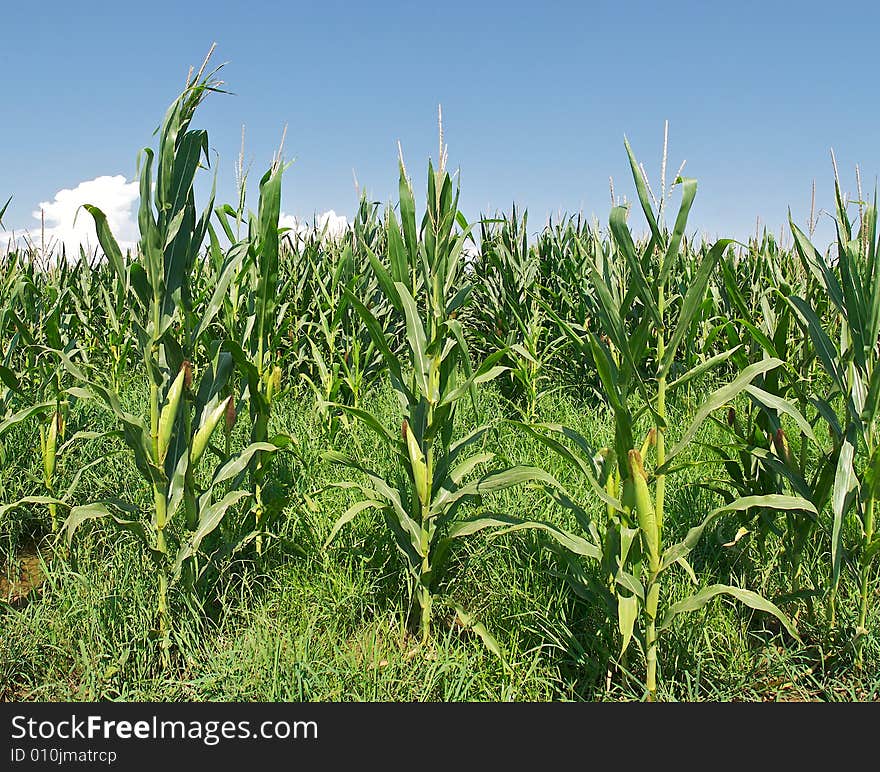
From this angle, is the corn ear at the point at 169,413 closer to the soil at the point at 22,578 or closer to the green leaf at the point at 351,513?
the green leaf at the point at 351,513

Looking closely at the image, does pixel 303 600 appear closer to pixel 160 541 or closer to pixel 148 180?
pixel 160 541

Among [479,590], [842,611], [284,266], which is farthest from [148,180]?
[284,266]

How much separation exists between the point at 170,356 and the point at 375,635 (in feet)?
4.27

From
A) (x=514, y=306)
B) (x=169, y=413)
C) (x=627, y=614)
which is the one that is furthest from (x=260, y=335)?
(x=514, y=306)

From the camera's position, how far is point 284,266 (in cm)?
627

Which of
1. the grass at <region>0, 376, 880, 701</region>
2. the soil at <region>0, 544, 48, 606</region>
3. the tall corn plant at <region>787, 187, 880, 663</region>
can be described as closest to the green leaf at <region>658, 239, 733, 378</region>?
the tall corn plant at <region>787, 187, 880, 663</region>

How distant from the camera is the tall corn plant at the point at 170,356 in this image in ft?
7.52

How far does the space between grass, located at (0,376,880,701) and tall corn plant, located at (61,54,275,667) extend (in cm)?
24

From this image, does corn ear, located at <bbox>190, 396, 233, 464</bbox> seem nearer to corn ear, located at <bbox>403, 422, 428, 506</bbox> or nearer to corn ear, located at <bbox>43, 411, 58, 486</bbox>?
corn ear, located at <bbox>403, 422, 428, 506</bbox>

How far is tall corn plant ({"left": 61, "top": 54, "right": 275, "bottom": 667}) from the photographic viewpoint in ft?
7.52

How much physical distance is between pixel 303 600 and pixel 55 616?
1000mm

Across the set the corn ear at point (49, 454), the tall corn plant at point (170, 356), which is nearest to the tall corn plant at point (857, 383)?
the tall corn plant at point (170, 356)

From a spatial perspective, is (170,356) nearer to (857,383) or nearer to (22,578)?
(22,578)

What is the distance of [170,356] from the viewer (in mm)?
2395
